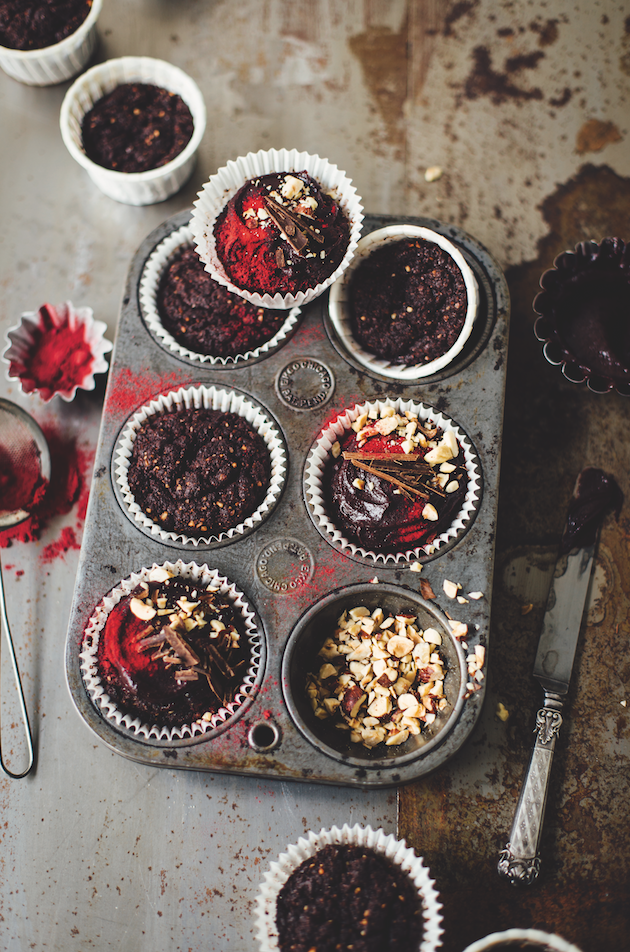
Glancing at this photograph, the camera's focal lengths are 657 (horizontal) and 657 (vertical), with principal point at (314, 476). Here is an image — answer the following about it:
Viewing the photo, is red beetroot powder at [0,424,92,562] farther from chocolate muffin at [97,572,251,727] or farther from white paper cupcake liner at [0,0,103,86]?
white paper cupcake liner at [0,0,103,86]

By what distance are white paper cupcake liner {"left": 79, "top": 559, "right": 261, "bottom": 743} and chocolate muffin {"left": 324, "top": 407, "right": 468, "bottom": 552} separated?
49 cm

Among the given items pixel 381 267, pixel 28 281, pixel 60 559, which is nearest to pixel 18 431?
pixel 60 559

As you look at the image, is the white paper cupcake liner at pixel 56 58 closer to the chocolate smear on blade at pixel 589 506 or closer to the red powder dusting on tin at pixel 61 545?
the red powder dusting on tin at pixel 61 545

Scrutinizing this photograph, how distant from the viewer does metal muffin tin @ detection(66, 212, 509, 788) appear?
2.31m

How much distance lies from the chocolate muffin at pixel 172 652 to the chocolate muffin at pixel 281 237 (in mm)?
1192

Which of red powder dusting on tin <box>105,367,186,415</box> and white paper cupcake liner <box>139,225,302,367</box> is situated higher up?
white paper cupcake liner <box>139,225,302,367</box>

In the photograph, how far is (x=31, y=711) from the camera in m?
2.73

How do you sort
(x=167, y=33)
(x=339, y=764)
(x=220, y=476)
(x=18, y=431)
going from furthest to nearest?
(x=167, y=33) < (x=18, y=431) < (x=220, y=476) < (x=339, y=764)

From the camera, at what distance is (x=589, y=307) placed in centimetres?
286

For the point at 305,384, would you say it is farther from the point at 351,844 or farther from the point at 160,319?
the point at 351,844

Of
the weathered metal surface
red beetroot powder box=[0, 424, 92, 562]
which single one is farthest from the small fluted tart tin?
red beetroot powder box=[0, 424, 92, 562]

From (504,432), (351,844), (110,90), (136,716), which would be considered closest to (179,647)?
(136,716)

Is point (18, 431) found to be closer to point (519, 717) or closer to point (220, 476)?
point (220, 476)

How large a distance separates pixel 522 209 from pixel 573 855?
2.81 meters
